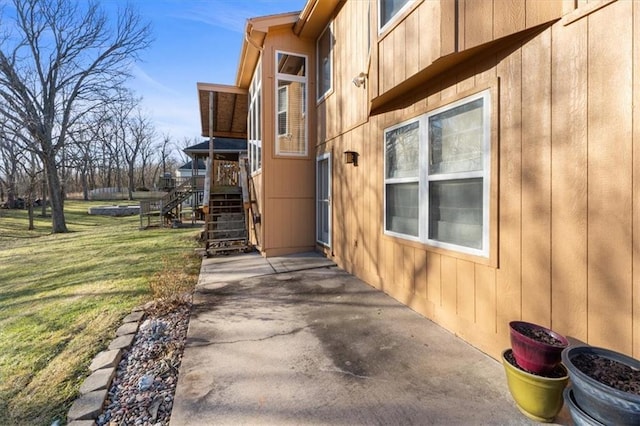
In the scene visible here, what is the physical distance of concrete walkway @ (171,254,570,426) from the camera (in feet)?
6.72

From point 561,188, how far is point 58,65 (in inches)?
845

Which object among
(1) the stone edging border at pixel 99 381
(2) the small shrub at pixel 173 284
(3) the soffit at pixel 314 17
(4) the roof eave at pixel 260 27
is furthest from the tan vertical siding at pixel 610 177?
(4) the roof eave at pixel 260 27

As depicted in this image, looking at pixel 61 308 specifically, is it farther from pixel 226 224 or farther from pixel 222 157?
pixel 222 157

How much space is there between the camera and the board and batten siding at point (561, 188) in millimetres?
1887

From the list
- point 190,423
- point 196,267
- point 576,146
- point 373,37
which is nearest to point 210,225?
point 196,267

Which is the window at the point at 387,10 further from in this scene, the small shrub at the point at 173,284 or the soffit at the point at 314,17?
the small shrub at the point at 173,284

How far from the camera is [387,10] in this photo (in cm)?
402

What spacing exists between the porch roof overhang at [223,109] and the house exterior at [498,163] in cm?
480

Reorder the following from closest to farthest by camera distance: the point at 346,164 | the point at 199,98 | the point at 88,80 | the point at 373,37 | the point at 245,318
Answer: the point at 245,318 < the point at 373,37 < the point at 346,164 < the point at 199,98 < the point at 88,80

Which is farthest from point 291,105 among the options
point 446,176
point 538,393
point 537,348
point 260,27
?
point 538,393

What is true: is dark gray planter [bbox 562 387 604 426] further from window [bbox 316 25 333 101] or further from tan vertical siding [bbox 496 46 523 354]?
window [bbox 316 25 333 101]

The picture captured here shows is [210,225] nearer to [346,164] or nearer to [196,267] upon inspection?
[196,267]

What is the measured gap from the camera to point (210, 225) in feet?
25.1

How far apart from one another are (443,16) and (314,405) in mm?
3337
